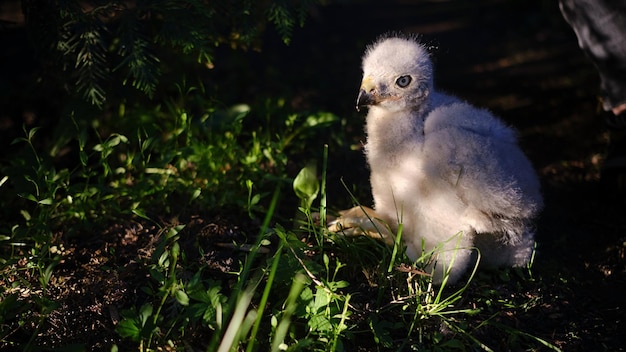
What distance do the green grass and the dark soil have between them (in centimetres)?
9

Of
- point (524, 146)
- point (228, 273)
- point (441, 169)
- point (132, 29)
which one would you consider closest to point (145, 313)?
point (228, 273)

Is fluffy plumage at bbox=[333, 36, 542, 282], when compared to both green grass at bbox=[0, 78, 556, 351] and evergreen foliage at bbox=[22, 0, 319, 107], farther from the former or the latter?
evergreen foliage at bbox=[22, 0, 319, 107]

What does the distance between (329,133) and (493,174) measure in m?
1.71

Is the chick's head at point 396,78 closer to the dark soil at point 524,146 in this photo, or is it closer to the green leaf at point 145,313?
the dark soil at point 524,146

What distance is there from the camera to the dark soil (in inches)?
97.3

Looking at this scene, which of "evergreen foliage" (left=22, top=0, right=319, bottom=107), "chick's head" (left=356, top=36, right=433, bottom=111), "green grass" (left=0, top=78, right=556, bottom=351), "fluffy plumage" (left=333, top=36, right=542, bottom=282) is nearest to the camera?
"green grass" (left=0, top=78, right=556, bottom=351)

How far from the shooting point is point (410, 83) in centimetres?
256

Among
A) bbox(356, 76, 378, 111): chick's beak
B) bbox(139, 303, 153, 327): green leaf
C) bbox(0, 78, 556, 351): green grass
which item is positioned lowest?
bbox(0, 78, 556, 351): green grass

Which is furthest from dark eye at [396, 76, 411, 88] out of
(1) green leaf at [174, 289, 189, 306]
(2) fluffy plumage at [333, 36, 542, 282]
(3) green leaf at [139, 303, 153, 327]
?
(3) green leaf at [139, 303, 153, 327]

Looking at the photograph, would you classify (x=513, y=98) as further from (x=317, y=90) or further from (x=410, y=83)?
(x=410, y=83)

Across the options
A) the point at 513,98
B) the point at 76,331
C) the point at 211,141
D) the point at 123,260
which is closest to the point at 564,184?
the point at 513,98

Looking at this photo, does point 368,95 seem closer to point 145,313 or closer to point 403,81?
point 403,81

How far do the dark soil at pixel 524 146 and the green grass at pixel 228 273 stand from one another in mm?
86

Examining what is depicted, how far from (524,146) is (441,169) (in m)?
1.73
